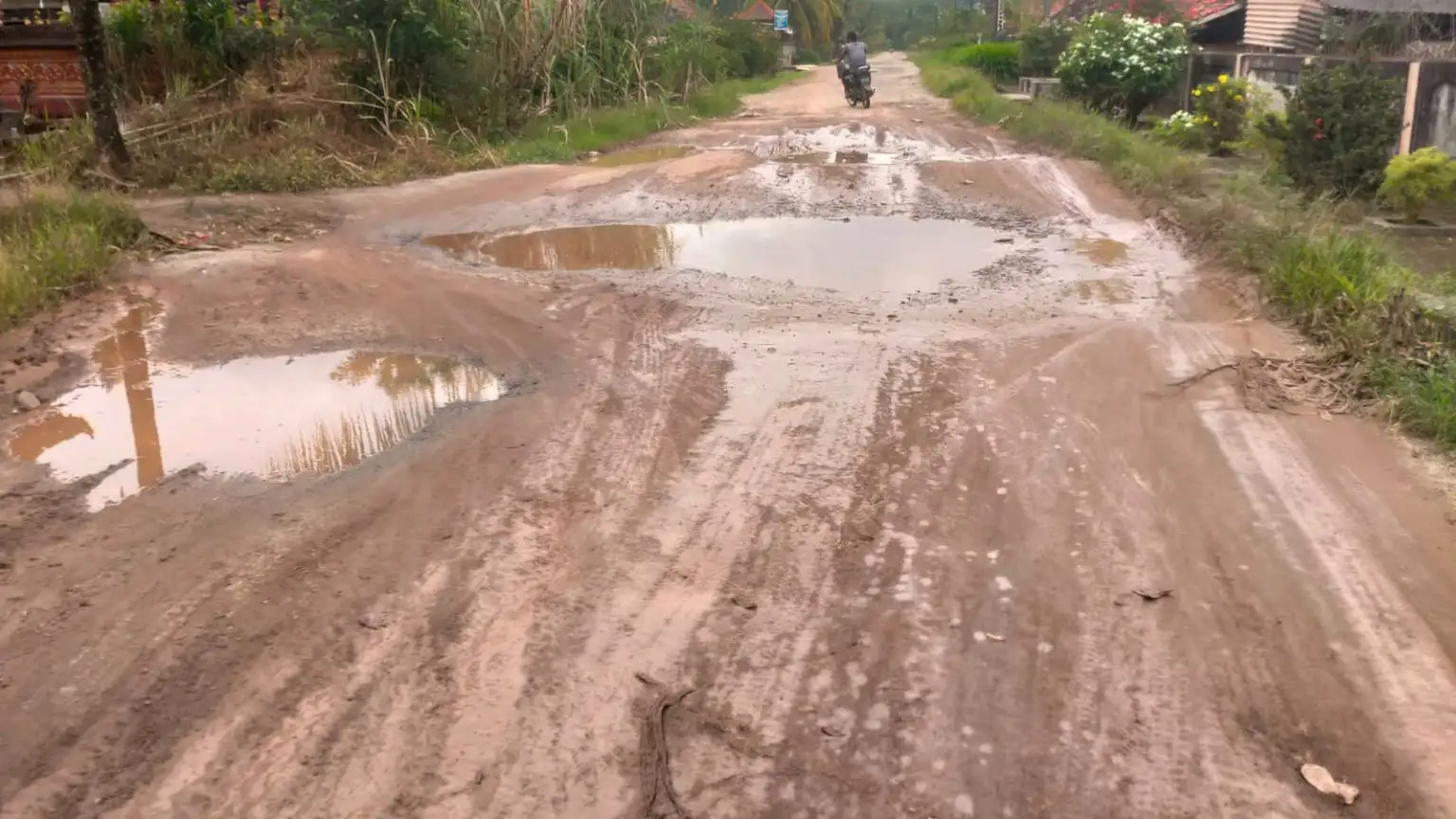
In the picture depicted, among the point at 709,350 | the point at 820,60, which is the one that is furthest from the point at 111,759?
the point at 820,60

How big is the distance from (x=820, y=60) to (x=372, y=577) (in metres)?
55.4

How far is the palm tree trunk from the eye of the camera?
11.1 metres

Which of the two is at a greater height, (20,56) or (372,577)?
(20,56)

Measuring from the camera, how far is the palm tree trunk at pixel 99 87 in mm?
11086

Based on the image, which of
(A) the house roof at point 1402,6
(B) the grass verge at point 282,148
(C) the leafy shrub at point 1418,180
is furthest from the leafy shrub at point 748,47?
(C) the leafy shrub at point 1418,180

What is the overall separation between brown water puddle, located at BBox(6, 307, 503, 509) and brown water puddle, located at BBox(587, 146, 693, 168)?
28.0ft

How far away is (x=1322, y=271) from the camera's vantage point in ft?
23.2

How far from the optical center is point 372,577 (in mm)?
4016

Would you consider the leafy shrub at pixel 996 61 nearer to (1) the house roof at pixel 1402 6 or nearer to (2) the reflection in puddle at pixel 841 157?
(1) the house roof at pixel 1402 6

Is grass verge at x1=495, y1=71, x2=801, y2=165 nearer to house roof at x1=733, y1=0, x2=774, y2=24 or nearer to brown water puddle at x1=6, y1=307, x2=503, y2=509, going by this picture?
brown water puddle at x1=6, y1=307, x2=503, y2=509

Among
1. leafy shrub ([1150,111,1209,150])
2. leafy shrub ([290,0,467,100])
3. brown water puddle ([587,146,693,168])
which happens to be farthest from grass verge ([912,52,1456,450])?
leafy shrub ([290,0,467,100])

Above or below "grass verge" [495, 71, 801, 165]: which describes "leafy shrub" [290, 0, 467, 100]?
above

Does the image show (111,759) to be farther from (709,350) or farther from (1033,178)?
(1033,178)

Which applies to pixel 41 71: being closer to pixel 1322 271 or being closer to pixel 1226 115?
pixel 1322 271
